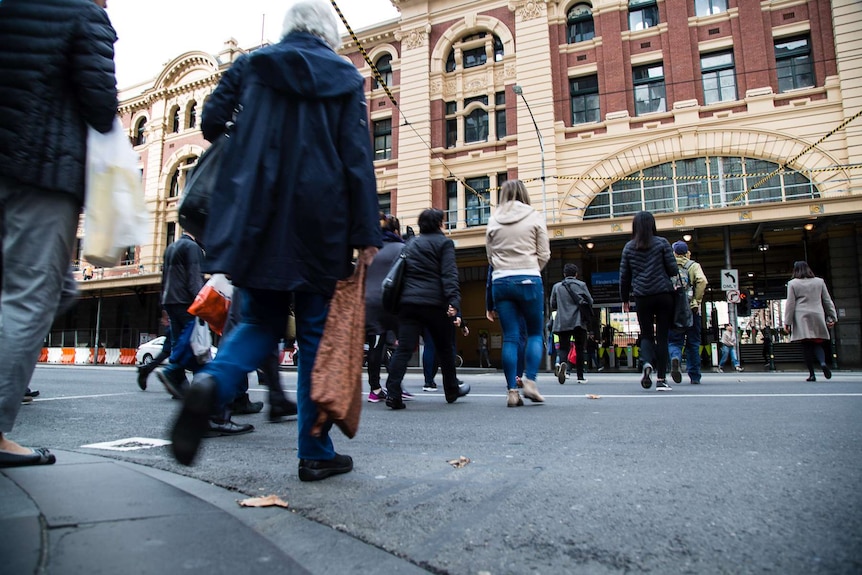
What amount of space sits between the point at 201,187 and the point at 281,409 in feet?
7.35

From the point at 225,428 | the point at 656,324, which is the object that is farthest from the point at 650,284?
the point at 225,428

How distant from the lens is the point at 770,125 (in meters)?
17.8

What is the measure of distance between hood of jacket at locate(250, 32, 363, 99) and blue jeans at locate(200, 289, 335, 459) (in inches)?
32.8

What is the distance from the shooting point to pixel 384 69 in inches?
974

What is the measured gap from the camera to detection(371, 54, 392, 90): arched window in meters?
24.5

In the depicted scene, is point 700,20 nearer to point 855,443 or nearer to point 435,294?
point 435,294

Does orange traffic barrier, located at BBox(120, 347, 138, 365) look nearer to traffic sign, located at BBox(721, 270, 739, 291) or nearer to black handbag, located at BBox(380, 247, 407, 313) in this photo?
black handbag, located at BBox(380, 247, 407, 313)

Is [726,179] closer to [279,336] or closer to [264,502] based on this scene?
[279,336]

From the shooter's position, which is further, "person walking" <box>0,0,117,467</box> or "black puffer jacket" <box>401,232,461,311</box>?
"black puffer jacket" <box>401,232,461,311</box>

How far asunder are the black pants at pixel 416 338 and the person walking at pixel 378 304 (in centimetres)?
18

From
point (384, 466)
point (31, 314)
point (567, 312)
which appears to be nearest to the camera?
point (31, 314)

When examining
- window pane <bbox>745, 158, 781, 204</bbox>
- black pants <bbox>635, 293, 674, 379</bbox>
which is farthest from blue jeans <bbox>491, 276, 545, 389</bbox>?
window pane <bbox>745, 158, 781, 204</bbox>

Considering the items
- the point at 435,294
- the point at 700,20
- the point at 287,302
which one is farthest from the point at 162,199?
the point at 287,302

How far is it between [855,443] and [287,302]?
9.15ft
